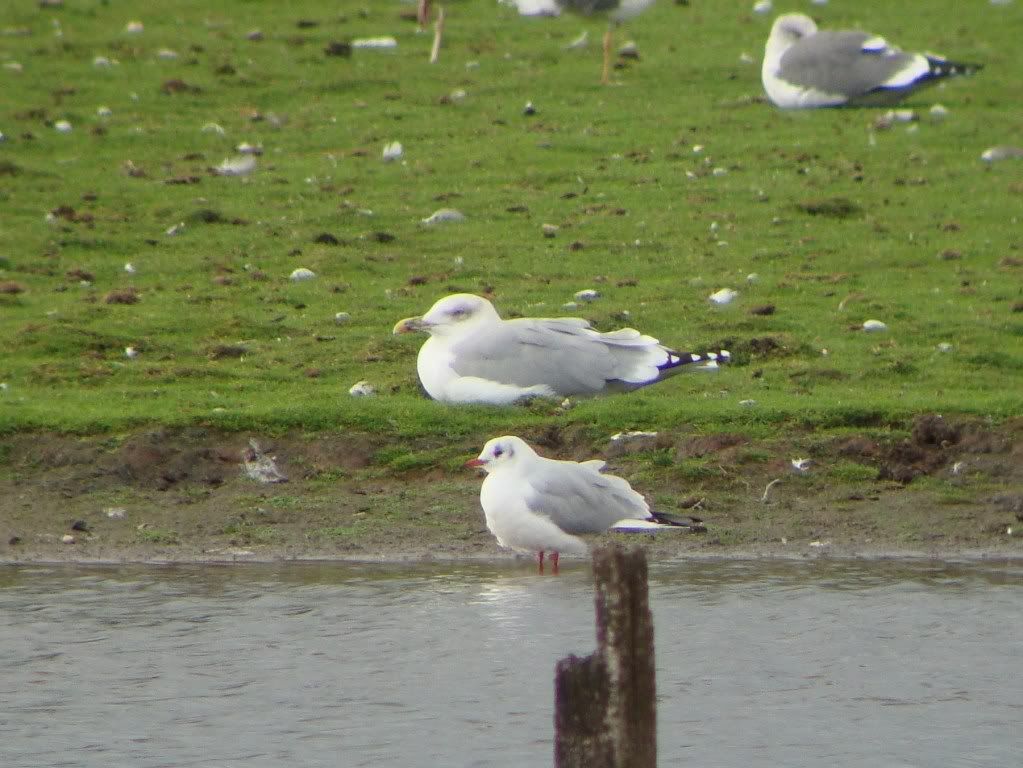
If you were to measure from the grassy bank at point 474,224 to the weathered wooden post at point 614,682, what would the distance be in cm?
472

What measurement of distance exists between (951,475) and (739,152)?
679cm

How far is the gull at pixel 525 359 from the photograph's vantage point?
1037cm

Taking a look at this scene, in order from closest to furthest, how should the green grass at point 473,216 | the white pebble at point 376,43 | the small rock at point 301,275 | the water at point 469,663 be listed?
the water at point 469,663 → the green grass at point 473,216 → the small rock at point 301,275 → the white pebble at point 376,43

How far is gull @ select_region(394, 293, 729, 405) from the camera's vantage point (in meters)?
10.4

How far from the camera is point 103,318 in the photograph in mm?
12094

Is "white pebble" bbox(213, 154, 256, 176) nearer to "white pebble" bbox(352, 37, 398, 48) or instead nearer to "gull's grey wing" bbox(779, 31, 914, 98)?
"white pebble" bbox(352, 37, 398, 48)

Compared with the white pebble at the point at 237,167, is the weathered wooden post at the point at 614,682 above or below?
below

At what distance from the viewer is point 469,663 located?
7.70m

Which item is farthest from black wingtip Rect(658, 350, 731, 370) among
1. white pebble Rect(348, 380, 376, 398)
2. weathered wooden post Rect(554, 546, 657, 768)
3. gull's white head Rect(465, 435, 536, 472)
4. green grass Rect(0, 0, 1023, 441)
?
weathered wooden post Rect(554, 546, 657, 768)

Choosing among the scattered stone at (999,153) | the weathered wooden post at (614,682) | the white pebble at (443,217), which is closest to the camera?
the weathered wooden post at (614,682)

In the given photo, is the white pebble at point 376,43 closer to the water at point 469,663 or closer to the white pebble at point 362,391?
the white pebble at point 362,391

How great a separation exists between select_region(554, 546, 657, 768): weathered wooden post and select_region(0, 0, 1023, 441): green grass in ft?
16.2

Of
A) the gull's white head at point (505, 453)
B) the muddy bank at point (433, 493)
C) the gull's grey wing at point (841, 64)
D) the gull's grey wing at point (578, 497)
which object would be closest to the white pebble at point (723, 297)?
the muddy bank at point (433, 493)

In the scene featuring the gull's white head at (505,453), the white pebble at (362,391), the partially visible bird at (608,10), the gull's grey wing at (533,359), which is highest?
the partially visible bird at (608,10)
